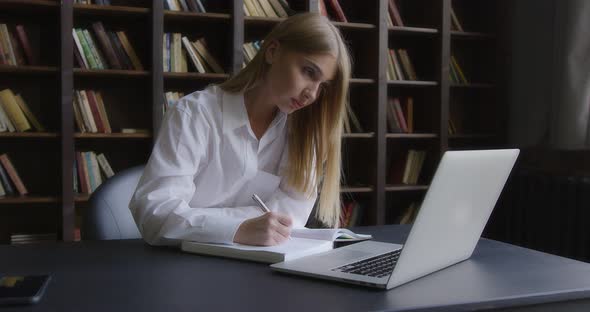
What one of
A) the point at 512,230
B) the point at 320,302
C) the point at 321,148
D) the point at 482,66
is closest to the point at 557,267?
the point at 320,302

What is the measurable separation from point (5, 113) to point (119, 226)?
174 cm

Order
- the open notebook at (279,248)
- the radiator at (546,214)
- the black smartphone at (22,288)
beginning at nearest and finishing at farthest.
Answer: the black smartphone at (22,288)
the open notebook at (279,248)
the radiator at (546,214)

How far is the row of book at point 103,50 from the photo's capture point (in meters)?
2.84

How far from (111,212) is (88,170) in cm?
167

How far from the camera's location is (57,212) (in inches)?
120

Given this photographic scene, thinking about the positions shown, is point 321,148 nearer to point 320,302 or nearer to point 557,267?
point 557,267

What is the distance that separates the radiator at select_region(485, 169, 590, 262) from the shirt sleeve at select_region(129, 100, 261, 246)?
1968mm

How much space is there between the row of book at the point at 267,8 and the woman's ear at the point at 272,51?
5.48ft

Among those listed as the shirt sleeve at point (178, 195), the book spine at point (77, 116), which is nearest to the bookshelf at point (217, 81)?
the book spine at point (77, 116)

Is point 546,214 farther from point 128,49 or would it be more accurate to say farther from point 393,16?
point 128,49

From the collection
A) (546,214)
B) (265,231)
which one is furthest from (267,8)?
(265,231)

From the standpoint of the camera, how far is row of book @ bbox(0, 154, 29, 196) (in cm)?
279

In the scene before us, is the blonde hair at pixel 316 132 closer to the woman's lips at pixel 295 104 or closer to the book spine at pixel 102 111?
the woman's lips at pixel 295 104

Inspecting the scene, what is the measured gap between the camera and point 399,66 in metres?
3.50
